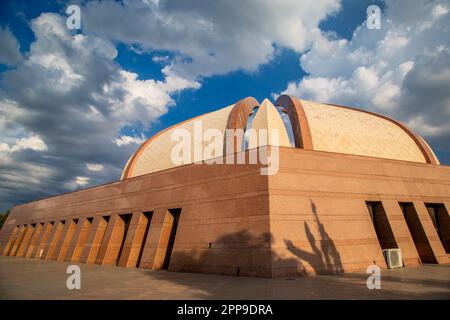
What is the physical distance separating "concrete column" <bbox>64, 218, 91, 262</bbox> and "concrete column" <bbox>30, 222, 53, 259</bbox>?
471cm

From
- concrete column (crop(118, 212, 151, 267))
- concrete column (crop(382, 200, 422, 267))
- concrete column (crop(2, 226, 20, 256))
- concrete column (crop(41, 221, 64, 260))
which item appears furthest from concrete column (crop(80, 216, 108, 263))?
concrete column (crop(2, 226, 20, 256))

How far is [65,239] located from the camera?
2223 centimetres

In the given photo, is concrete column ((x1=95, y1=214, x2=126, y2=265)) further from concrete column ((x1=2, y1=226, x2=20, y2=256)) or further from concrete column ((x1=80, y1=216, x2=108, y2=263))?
concrete column ((x1=2, y1=226, x2=20, y2=256))

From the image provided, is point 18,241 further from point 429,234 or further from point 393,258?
point 429,234

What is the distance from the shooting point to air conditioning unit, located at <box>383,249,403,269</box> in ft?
42.0

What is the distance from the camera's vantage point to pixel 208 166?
14.8m

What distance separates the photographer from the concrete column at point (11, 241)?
102 feet

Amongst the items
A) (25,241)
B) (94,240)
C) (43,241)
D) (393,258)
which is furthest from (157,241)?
(25,241)

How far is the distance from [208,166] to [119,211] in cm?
763

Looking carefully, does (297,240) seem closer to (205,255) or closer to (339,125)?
(205,255)

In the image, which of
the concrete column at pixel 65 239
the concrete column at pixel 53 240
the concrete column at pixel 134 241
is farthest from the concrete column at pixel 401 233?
the concrete column at pixel 53 240

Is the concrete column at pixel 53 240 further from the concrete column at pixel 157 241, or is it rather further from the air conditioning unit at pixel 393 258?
the air conditioning unit at pixel 393 258

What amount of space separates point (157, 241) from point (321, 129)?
10.7 m

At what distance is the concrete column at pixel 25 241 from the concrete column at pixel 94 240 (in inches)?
482
